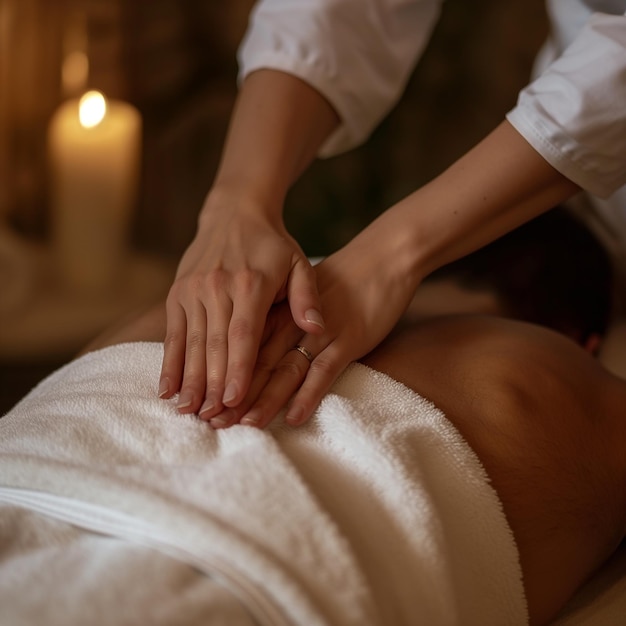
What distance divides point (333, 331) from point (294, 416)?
5.8 inches

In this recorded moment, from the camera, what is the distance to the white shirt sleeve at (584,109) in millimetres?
975

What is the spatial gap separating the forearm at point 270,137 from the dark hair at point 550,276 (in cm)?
27

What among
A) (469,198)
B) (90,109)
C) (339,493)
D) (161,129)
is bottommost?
(161,129)

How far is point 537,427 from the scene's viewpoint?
34.1 inches

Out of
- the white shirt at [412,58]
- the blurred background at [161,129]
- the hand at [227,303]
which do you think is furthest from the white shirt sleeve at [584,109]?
the blurred background at [161,129]

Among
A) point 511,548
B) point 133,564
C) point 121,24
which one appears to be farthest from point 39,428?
point 121,24

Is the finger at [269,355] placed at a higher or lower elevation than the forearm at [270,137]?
lower

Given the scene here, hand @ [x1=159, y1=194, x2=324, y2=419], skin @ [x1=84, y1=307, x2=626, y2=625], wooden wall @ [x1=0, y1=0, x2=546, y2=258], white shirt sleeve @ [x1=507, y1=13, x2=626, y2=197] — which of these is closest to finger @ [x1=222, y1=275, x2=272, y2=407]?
hand @ [x1=159, y1=194, x2=324, y2=419]

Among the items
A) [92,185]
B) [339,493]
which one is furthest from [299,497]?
[92,185]

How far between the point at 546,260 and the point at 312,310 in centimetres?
48

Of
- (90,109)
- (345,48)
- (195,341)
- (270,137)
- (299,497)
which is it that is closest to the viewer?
(299,497)

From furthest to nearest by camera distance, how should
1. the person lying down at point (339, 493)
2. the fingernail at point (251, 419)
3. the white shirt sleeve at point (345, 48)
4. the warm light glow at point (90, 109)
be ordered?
the warm light glow at point (90, 109), the white shirt sleeve at point (345, 48), the fingernail at point (251, 419), the person lying down at point (339, 493)

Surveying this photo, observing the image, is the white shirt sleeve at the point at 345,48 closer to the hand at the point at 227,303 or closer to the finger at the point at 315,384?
the hand at the point at 227,303

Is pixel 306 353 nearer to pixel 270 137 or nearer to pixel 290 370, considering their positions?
pixel 290 370
